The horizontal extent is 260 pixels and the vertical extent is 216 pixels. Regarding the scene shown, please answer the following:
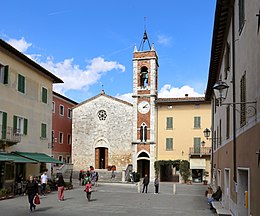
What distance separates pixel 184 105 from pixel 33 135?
22.5m

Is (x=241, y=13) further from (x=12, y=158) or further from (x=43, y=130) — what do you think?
(x=43, y=130)

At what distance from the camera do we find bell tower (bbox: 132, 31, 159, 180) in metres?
46.3

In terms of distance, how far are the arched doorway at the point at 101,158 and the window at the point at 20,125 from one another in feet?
75.9

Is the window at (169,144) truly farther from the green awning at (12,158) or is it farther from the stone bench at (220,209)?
the stone bench at (220,209)

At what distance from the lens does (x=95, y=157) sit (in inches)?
1929

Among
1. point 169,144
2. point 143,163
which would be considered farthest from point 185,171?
point 143,163

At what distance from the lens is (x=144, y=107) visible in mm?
47219

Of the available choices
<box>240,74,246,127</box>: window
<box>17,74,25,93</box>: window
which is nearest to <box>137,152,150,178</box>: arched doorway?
<box>17,74,25,93</box>: window

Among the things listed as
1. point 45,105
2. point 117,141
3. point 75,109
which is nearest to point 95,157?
point 117,141

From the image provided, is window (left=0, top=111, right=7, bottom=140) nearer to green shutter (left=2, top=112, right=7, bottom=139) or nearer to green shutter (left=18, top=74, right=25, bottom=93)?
green shutter (left=2, top=112, right=7, bottom=139)

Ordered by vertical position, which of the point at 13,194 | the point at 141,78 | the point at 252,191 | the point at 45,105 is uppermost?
the point at 141,78

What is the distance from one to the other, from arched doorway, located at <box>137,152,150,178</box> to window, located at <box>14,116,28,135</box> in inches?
873

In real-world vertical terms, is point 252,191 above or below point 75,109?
below

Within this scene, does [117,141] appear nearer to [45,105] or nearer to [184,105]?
[184,105]
